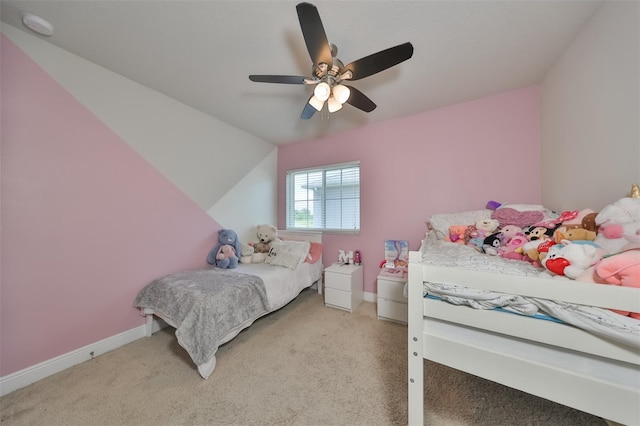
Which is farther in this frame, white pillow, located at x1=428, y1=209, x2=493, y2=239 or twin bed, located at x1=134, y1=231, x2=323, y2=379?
white pillow, located at x1=428, y1=209, x2=493, y2=239

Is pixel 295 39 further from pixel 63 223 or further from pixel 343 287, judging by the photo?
pixel 343 287

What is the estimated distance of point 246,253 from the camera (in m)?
2.89

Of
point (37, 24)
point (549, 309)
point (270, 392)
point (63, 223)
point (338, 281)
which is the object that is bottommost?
point (270, 392)

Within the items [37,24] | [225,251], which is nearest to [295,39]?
[37,24]

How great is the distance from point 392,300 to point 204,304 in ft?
6.01

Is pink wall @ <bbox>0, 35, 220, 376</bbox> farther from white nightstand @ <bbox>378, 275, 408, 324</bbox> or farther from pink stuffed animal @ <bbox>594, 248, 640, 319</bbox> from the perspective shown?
pink stuffed animal @ <bbox>594, 248, 640, 319</bbox>

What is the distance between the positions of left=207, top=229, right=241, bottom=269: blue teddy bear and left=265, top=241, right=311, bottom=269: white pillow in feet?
1.36

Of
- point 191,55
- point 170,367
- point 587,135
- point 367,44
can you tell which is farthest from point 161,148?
point 587,135

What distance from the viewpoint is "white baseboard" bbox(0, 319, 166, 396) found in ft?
4.78

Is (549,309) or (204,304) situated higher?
(549,309)

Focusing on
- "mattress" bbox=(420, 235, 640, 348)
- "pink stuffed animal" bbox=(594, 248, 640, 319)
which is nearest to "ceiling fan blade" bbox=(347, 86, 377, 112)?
"mattress" bbox=(420, 235, 640, 348)

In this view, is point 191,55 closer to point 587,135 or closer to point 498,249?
point 498,249

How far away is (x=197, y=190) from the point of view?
263 cm

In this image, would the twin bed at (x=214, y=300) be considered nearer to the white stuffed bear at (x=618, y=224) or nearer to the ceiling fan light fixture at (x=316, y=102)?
the ceiling fan light fixture at (x=316, y=102)
